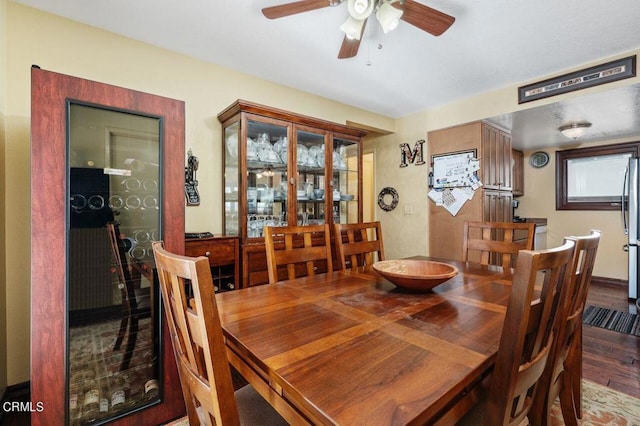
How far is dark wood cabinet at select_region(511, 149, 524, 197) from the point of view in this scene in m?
4.94

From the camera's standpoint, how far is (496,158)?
11.5 ft

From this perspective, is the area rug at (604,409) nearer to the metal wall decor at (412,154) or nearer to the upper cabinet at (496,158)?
the upper cabinet at (496,158)

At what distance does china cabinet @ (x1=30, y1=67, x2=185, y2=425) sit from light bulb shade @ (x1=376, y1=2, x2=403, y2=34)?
124 cm

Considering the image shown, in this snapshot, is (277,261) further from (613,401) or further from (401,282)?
(613,401)

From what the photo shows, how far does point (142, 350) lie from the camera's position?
1631mm

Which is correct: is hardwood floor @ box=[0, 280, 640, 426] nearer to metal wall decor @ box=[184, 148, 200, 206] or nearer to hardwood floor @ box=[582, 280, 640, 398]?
hardwood floor @ box=[582, 280, 640, 398]

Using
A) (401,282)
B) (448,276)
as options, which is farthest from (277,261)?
(448,276)

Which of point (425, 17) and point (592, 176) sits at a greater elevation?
point (425, 17)

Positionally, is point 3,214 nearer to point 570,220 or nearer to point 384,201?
point 384,201

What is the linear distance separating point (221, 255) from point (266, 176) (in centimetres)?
84

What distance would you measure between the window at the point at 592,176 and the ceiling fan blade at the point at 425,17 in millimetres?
4490

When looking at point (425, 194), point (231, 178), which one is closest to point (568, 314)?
point (231, 178)

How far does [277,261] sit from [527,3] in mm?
2179

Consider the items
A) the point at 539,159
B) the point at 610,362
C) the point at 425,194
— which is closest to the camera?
the point at 610,362
